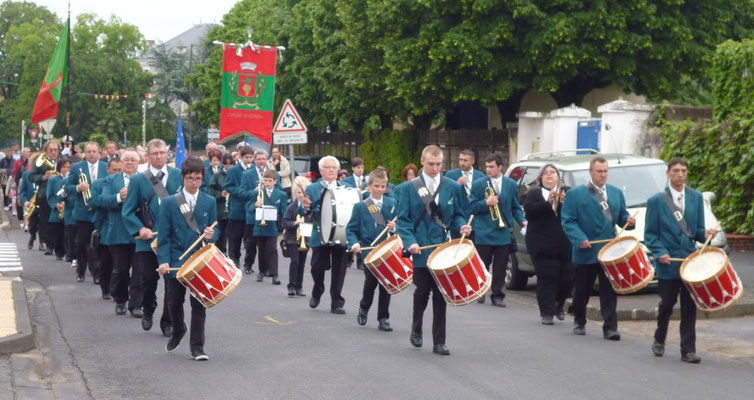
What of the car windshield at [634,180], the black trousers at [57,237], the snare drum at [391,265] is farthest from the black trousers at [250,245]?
the snare drum at [391,265]

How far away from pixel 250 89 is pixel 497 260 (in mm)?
14445

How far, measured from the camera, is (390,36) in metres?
36.6

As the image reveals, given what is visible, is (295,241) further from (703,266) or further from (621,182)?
(703,266)

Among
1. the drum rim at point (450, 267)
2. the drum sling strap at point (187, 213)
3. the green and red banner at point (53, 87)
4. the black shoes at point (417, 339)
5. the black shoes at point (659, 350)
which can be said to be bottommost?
the black shoes at point (417, 339)

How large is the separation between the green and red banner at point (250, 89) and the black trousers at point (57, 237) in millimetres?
7080

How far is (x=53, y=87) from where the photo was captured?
26516 millimetres

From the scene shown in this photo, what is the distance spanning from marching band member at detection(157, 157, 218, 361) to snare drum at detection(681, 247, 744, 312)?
395 cm

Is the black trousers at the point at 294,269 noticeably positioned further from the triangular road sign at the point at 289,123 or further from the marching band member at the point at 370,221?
the triangular road sign at the point at 289,123

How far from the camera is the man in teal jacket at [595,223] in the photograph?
11.2 metres

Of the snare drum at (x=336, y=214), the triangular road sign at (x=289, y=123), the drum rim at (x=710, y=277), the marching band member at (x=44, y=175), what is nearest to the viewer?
the drum rim at (x=710, y=277)

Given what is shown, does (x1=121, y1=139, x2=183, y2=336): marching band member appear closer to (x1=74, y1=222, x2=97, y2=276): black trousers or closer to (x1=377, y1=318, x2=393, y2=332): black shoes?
(x1=377, y1=318, x2=393, y2=332): black shoes

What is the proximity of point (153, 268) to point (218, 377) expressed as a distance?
8.96 feet

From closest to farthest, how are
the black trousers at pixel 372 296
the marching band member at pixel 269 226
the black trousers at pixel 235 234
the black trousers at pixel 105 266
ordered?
the black trousers at pixel 372 296 → the black trousers at pixel 105 266 → the marching band member at pixel 269 226 → the black trousers at pixel 235 234

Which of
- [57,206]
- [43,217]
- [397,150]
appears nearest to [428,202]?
[57,206]
